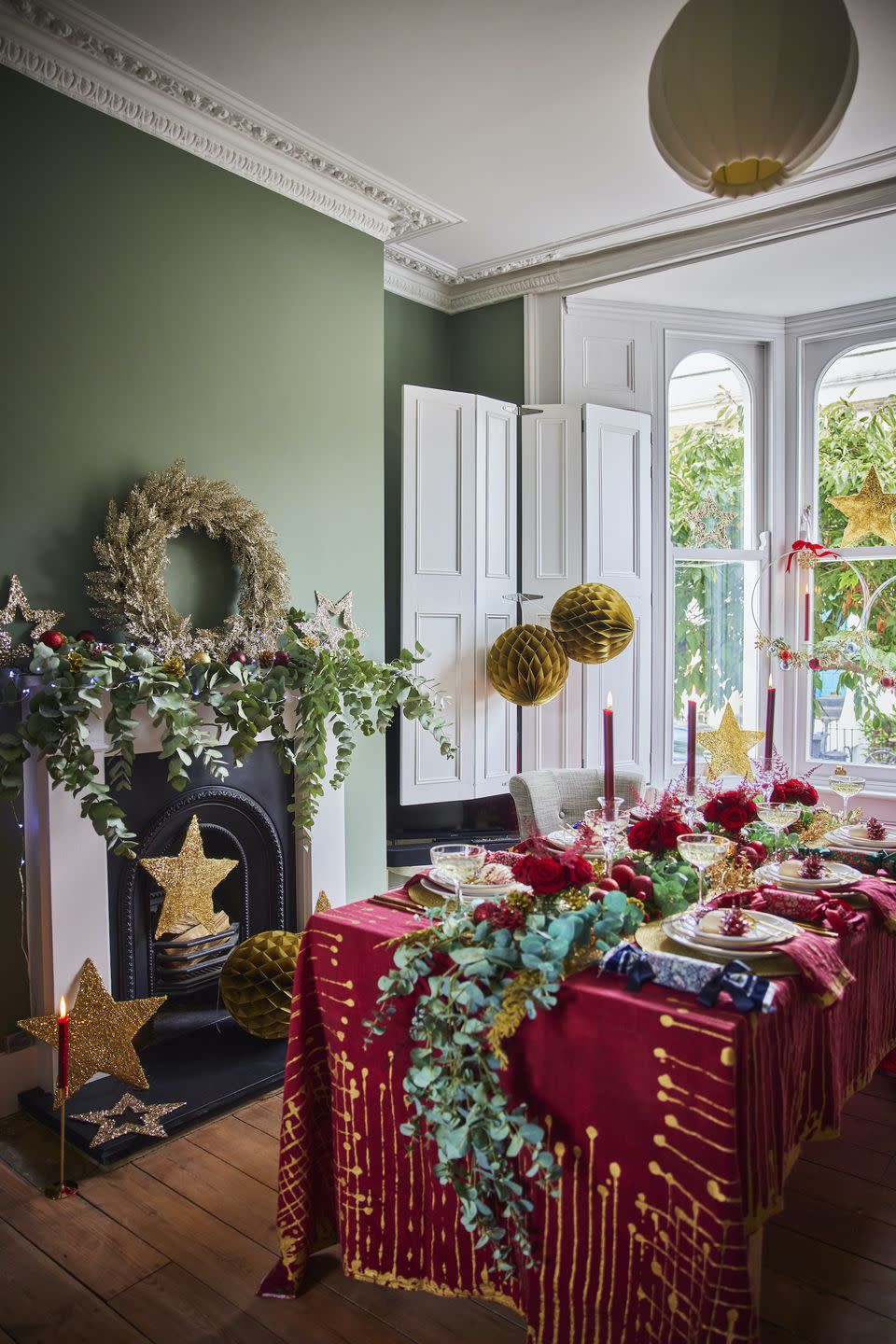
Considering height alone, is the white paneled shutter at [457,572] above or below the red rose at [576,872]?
above

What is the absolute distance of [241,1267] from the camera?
1784 mm

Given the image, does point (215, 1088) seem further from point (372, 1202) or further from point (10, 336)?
point (10, 336)

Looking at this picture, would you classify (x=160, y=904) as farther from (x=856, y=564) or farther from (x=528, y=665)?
(x=856, y=564)

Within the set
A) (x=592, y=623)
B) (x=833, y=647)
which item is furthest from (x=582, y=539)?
(x=833, y=647)

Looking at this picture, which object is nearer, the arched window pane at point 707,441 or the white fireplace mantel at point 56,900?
the white fireplace mantel at point 56,900

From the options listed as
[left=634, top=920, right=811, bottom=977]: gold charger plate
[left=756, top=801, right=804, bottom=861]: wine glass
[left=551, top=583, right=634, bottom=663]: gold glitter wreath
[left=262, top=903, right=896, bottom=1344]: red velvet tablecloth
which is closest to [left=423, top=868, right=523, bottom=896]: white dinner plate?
[left=262, top=903, right=896, bottom=1344]: red velvet tablecloth

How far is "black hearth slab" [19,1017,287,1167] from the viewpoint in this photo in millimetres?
2246

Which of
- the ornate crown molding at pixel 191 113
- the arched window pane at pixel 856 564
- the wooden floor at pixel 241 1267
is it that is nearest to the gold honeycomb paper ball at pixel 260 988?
the wooden floor at pixel 241 1267

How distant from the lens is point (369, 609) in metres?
3.62

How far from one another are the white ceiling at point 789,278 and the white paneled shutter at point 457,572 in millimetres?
897

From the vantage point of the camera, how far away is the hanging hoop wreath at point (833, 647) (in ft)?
13.8

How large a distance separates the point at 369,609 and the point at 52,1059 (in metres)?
1.89

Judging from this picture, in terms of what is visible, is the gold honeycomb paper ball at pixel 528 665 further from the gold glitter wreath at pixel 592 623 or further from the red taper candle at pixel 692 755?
the red taper candle at pixel 692 755

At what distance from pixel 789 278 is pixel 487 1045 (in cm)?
368
